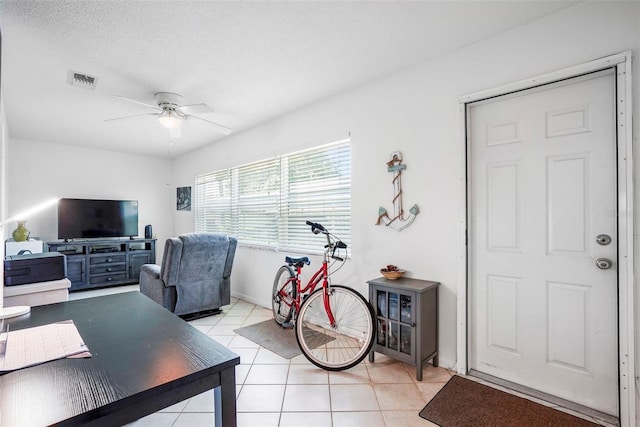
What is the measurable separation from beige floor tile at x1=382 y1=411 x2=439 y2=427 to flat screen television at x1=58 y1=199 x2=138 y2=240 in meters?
5.37

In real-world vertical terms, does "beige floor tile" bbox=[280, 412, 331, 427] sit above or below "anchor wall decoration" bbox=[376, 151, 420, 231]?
below

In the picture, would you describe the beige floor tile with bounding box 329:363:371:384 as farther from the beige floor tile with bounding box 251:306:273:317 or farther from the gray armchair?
the gray armchair

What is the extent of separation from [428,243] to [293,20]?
1.86 meters

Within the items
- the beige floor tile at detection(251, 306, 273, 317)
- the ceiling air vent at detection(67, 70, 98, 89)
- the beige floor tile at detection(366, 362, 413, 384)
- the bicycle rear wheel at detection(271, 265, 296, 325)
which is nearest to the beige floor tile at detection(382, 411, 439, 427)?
the beige floor tile at detection(366, 362, 413, 384)

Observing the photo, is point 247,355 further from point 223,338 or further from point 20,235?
point 20,235

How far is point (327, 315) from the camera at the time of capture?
2.99m

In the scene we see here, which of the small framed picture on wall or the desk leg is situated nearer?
the desk leg

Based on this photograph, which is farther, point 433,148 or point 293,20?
point 433,148

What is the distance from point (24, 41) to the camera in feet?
7.00

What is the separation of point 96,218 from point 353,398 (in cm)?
525

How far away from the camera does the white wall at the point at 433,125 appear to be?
1866 mm

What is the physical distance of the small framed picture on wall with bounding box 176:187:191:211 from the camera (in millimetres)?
5820

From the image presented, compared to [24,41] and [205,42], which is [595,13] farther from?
[24,41]

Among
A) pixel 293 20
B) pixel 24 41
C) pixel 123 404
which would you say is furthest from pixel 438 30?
pixel 24 41
